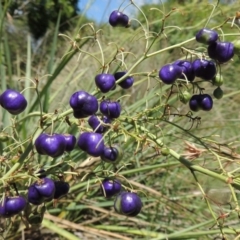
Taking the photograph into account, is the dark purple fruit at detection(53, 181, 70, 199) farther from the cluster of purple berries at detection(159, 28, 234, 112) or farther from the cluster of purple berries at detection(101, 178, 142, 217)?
the cluster of purple berries at detection(159, 28, 234, 112)

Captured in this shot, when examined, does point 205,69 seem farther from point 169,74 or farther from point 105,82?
point 105,82

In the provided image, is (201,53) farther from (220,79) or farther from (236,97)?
(236,97)

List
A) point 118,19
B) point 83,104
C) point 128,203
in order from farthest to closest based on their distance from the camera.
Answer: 1. point 118,19
2. point 128,203
3. point 83,104

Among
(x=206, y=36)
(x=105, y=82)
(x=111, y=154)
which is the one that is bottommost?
(x=111, y=154)

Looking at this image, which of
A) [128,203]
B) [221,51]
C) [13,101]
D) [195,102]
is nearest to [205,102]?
[195,102]

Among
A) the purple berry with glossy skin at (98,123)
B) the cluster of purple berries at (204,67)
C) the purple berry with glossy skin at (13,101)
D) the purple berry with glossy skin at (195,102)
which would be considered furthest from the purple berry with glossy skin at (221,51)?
the purple berry with glossy skin at (13,101)

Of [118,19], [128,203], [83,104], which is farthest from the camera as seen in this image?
[118,19]

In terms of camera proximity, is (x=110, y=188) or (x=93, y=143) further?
(x=110, y=188)
